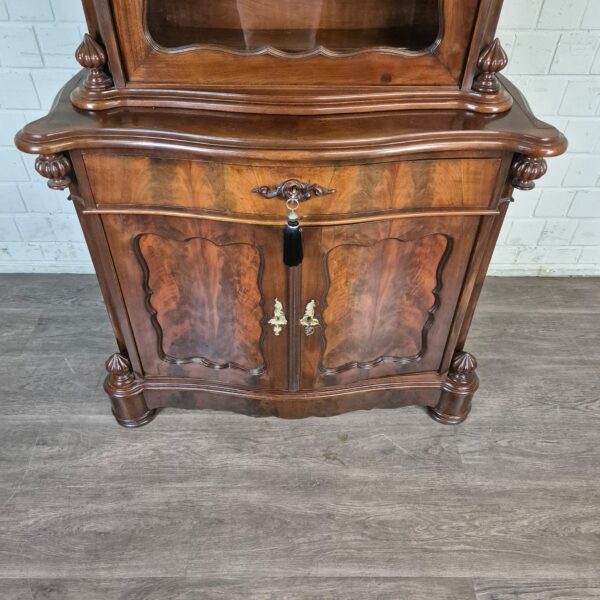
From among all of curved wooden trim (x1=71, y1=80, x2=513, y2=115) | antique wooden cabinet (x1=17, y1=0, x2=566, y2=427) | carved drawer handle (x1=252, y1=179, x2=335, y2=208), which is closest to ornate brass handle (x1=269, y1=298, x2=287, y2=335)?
antique wooden cabinet (x1=17, y1=0, x2=566, y2=427)

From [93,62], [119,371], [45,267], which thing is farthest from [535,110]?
[45,267]

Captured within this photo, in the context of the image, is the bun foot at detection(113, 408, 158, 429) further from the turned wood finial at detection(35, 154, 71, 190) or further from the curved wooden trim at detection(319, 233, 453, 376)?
the turned wood finial at detection(35, 154, 71, 190)

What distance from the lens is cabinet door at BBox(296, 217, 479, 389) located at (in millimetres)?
987

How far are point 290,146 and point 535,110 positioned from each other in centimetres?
97

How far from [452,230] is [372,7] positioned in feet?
1.35

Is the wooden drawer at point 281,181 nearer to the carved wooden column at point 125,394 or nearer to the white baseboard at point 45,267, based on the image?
the carved wooden column at point 125,394

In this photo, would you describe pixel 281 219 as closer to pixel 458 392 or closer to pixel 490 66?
pixel 490 66

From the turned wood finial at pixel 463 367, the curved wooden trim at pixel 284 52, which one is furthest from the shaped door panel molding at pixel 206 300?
the turned wood finial at pixel 463 367

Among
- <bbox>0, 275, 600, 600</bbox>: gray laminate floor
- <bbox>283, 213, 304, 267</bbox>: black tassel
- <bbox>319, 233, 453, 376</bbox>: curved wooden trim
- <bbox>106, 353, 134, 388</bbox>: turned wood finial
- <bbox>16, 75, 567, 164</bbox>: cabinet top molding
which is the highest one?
<bbox>16, 75, 567, 164</bbox>: cabinet top molding

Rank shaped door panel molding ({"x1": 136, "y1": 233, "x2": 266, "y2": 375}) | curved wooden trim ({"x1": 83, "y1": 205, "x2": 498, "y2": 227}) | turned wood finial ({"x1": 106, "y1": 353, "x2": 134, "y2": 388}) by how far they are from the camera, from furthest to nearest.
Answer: turned wood finial ({"x1": 106, "y1": 353, "x2": 134, "y2": 388}), shaped door panel molding ({"x1": 136, "y1": 233, "x2": 266, "y2": 375}), curved wooden trim ({"x1": 83, "y1": 205, "x2": 498, "y2": 227})

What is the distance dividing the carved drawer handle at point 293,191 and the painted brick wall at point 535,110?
2.64ft

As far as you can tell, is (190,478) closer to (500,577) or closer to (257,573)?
(257,573)

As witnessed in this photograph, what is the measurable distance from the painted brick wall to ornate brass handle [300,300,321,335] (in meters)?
0.86

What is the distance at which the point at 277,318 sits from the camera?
1083 mm
